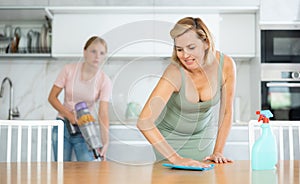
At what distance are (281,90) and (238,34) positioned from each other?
554 millimetres

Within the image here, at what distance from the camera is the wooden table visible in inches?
53.4

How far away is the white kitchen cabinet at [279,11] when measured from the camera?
12.0 feet

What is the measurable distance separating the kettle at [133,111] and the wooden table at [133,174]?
6.9 inches

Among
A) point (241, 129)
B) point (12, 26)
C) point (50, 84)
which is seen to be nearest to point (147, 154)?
point (241, 129)

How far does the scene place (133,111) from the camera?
1500 millimetres

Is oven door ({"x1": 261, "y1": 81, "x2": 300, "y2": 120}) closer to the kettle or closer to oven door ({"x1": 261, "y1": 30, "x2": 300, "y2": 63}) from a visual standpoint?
oven door ({"x1": 261, "y1": 30, "x2": 300, "y2": 63})

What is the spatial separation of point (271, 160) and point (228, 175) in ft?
0.63

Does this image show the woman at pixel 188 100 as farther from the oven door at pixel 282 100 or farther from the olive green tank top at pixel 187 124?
the oven door at pixel 282 100

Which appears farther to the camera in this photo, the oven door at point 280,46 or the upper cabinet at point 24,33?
the upper cabinet at point 24,33

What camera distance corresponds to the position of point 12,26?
4.12 m

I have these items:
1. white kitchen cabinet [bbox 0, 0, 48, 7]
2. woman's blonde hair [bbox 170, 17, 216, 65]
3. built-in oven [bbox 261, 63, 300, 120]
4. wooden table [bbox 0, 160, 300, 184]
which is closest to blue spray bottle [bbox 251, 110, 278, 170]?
wooden table [bbox 0, 160, 300, 184]

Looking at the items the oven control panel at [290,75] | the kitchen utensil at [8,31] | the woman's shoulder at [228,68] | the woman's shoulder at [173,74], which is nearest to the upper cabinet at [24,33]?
the kitchen utensil at [8,31]

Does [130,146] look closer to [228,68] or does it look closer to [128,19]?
[228,68]

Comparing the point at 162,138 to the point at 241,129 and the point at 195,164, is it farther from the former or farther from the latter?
the point at 241,129
